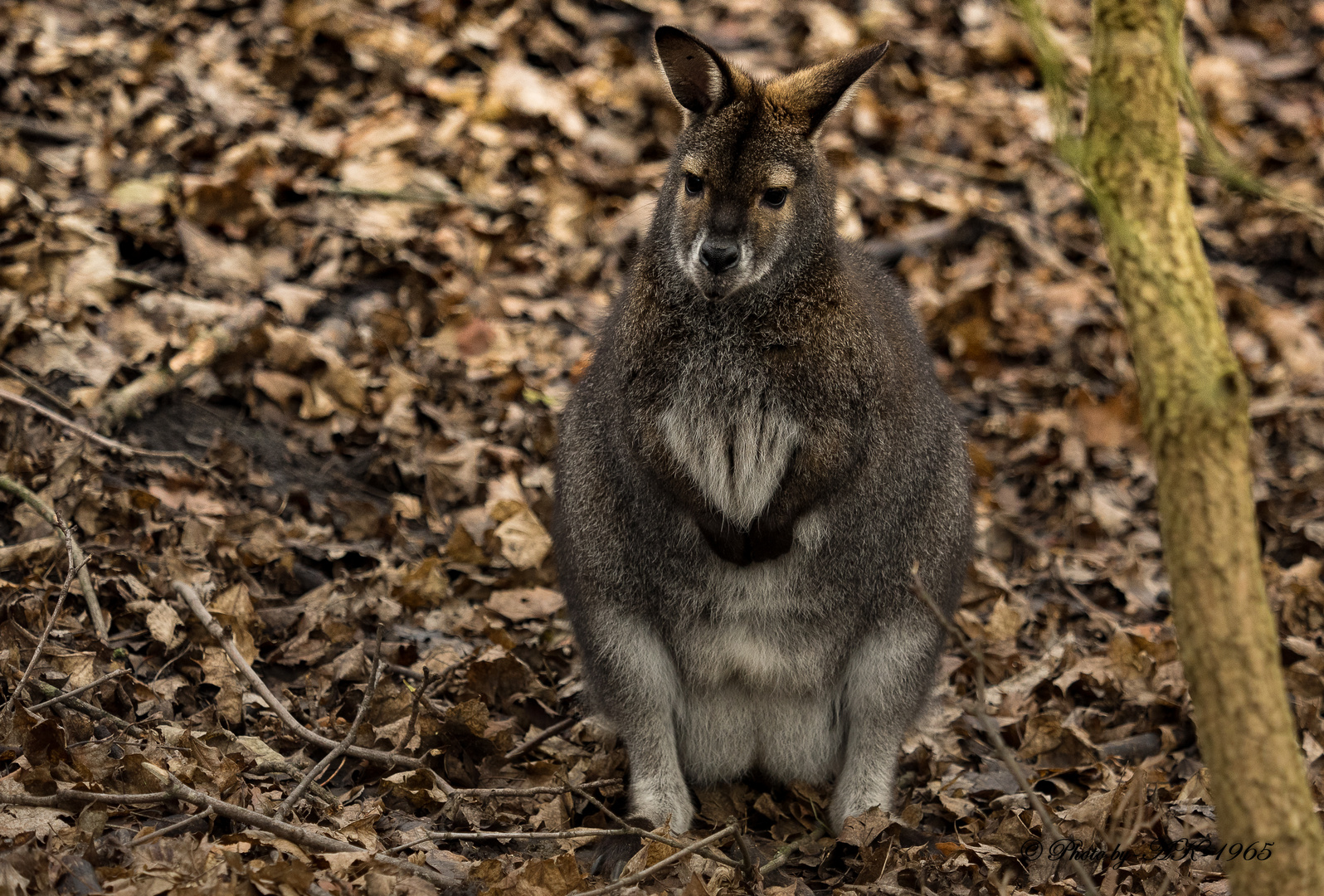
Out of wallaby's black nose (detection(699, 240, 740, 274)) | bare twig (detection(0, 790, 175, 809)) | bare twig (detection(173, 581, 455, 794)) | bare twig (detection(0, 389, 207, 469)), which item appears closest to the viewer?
bare twig (detection(0, 790, 175, 809))

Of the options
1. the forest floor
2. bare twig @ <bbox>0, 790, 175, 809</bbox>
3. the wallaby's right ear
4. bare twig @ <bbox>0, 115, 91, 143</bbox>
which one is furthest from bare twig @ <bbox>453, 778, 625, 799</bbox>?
bare twig @ <bbox>0, 115, 91, 143</bbox>

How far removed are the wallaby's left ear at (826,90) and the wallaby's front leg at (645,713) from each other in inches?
64.0

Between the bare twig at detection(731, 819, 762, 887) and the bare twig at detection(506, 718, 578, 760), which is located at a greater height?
the bare twig at detection(731, 819, 762, 887)

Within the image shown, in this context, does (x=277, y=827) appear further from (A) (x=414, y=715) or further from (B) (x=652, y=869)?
(B) (x=652, y=869)

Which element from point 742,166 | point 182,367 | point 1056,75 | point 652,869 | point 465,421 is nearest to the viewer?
point 1056,75

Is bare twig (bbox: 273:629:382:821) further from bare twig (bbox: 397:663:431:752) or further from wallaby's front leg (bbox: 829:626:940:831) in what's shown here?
wallaby's front leg (bbox: 829:626:940:831)

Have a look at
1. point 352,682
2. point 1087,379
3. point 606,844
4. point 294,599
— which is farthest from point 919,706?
point 1087,379

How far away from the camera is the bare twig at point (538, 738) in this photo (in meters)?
4.17

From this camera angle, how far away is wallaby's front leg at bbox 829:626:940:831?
13.3ft

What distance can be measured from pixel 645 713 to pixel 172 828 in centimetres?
143

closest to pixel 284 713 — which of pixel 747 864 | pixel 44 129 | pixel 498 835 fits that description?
pixel 498 835

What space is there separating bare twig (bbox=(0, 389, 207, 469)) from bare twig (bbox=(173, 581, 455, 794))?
873 mm

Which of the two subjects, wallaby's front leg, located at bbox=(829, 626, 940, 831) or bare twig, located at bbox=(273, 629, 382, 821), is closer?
bare twig, located at bbox=(273, 629, 382, 821)

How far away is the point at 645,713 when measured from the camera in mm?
4023
